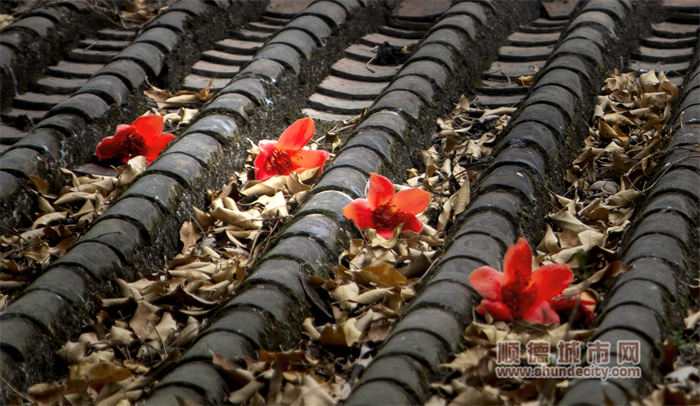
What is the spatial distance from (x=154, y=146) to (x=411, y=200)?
175 centimetres

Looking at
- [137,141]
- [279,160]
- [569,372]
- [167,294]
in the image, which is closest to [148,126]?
[137,141]

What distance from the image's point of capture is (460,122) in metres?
4.06

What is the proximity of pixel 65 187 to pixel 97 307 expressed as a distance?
112 centimetres

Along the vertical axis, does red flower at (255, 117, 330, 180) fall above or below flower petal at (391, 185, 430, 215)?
above

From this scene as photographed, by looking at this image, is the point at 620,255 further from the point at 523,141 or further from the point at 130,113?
the point at 130,113

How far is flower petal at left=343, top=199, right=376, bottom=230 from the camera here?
9.77 ft

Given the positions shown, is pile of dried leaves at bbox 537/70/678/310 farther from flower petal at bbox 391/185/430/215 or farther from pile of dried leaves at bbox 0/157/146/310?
pile of dried leaves at bbox 0/157/146/310

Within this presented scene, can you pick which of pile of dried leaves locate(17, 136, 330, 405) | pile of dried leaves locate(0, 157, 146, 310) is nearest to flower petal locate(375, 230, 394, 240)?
pile of dried leaves locate(17, 136, 330, 405)

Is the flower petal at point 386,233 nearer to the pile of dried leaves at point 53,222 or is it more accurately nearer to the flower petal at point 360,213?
the flower petal at point 360,213

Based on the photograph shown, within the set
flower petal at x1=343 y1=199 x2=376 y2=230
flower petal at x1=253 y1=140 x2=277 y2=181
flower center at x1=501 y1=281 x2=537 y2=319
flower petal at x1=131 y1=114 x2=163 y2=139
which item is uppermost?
flower petal at x1=131 y1=114 x2=163 y2=139

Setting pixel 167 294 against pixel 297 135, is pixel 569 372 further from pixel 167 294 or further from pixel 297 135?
pixel 297 135

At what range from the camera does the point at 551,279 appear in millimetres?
2387

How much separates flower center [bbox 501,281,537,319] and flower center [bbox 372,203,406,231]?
29.5 inches

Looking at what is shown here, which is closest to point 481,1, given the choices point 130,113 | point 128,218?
point 130,113
